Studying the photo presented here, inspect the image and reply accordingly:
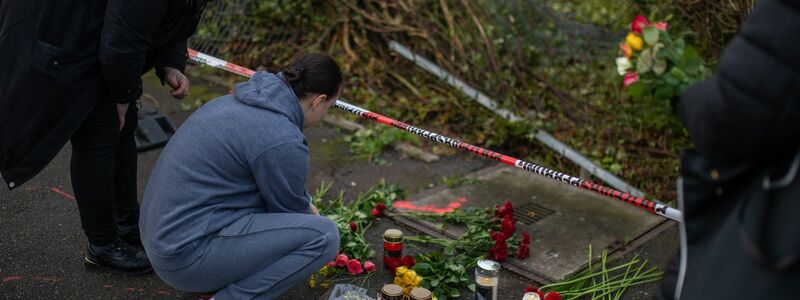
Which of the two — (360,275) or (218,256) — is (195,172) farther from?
(360,275)

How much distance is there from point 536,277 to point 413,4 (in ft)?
10.6

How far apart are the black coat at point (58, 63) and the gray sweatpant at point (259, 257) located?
735mm

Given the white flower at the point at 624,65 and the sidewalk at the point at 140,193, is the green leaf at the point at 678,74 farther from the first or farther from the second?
the sidewalk at the point at 140,193

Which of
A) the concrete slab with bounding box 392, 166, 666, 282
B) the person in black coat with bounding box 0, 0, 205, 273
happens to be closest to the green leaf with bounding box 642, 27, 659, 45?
the concrete slab with bounding box 392, 166, 666, 282

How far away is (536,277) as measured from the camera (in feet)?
12.7

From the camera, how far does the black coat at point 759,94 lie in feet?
5.47

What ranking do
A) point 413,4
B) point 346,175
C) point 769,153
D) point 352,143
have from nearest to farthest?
point 769,153 → point 346,175 → point 352,143 → point 413,4

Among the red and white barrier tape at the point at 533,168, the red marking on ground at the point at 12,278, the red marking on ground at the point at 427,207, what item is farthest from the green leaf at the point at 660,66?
the red marking on ground at the point at 12,278

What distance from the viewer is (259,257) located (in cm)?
307

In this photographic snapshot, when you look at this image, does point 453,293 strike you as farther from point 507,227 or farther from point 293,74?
point 293,74

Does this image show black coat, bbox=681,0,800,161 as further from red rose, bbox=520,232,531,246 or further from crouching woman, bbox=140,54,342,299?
red rose, bbox=520,232,531,246

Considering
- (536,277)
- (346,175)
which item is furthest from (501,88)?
(536,277)

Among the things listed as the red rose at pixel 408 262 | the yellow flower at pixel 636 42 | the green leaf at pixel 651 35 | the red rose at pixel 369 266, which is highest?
the green leaf at pixel 651 35

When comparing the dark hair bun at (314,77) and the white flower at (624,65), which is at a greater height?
the dark hair bun at (314,77)
